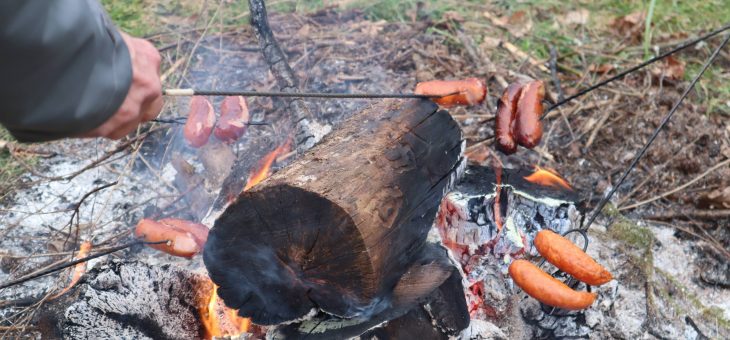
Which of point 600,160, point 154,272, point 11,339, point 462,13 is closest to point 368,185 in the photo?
point 154,272

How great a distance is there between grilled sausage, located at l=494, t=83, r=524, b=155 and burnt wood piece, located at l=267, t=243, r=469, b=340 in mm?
1073

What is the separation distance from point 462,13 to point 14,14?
460cm

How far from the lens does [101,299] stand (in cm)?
247

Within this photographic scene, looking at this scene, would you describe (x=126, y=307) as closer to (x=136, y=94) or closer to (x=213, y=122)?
(x=136, y=94)

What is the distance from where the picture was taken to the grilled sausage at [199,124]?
360cm

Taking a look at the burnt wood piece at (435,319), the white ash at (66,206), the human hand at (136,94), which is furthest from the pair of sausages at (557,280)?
the white ash at (66,206)

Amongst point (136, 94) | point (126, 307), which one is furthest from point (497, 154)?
point (136, 94)

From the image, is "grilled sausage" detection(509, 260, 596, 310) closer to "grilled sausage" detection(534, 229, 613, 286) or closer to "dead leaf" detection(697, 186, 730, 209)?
"grilled sausage" detection(534, 229, 613, 286)

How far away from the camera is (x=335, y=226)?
2141mm

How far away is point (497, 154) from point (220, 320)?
2.18 metres

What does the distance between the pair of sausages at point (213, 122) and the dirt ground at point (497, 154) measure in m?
0.24

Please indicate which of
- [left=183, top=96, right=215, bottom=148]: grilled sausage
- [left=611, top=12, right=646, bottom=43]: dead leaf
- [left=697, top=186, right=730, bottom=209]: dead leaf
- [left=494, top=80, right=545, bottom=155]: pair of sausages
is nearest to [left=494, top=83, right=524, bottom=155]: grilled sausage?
[left=494, top=80, right=545, bottom=155]: pair of sausages

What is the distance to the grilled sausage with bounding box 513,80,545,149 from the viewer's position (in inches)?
130

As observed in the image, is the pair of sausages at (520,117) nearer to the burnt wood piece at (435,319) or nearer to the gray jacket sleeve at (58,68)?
the burnt wood piece at (435,319)
